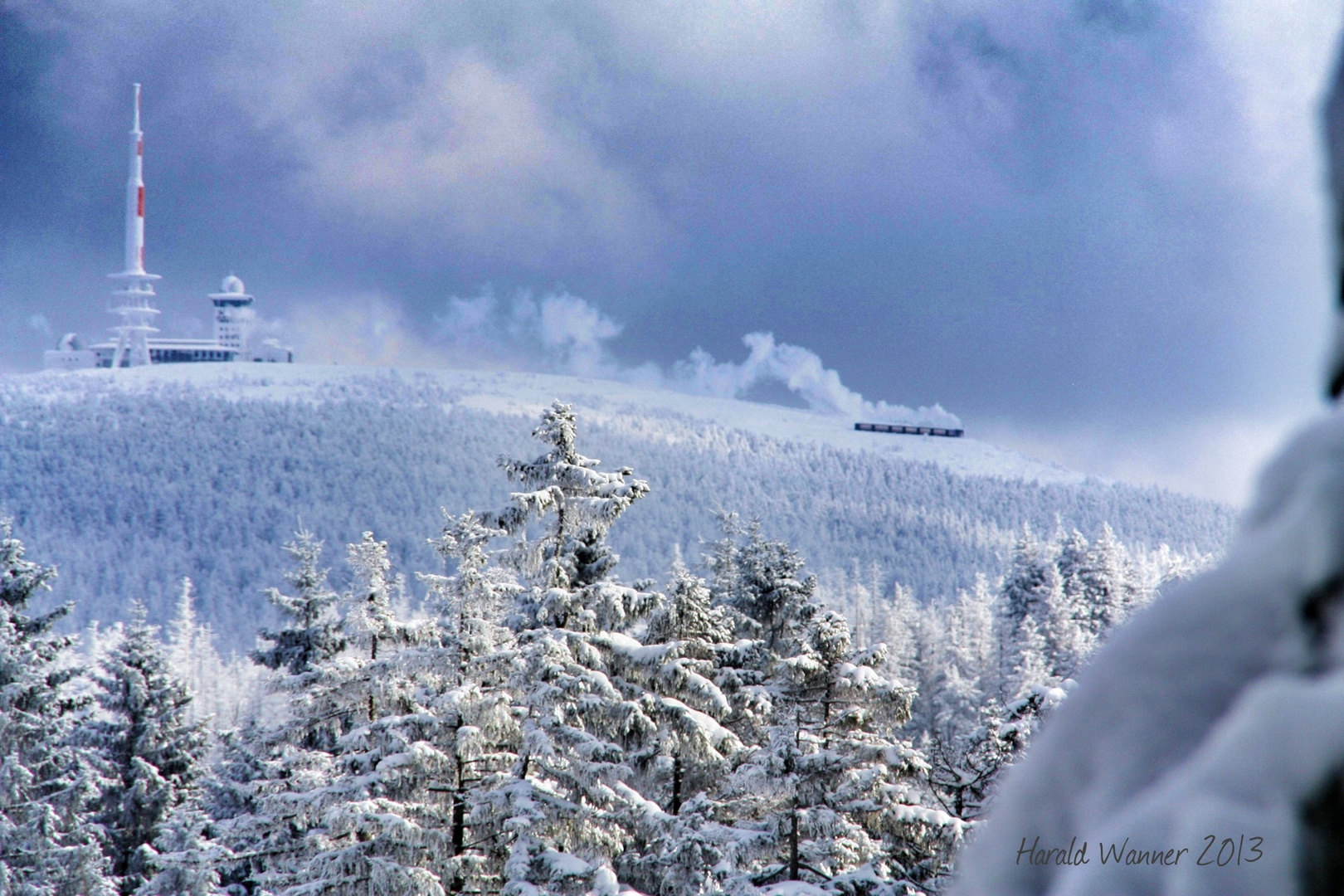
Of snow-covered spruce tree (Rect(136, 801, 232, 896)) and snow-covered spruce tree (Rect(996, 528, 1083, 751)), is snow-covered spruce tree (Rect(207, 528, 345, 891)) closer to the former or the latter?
snow-covered spruce tree (Rect(136, 801, 232, 896))

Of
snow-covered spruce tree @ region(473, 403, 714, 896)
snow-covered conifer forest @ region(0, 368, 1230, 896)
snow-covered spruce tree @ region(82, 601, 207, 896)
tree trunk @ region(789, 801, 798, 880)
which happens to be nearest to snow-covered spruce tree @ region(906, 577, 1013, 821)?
snow-covered conifer forest @ region(0, 368, 1230, 896)

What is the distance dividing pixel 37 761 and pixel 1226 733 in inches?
942

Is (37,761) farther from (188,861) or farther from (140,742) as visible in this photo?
(140,742)

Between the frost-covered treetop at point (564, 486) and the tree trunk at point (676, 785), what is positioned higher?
the frost-covered treetop at point (564, 486)

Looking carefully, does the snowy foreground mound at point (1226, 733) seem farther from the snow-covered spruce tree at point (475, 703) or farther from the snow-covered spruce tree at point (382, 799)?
the snow-covered spruce tree at point (382, 799)

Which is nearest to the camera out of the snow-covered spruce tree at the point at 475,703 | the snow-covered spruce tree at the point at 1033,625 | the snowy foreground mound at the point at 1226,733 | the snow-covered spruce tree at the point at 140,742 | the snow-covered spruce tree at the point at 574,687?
the snowy foreground mound at the point at 1226,733

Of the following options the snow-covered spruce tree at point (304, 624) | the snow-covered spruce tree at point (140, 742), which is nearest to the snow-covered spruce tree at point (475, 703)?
the snow-covered spruce tree at point (304, 624)

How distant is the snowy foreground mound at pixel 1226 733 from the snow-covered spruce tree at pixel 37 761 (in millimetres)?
22607

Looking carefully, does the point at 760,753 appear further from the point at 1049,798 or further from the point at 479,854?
the point at 1049,798

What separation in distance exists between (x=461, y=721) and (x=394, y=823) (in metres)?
1.52

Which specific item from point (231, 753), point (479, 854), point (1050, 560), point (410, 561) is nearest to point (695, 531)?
point (410, 561)

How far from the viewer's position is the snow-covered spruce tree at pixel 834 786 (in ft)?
42.0

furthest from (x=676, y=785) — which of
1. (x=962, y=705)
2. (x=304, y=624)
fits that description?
(x=962, y=705)

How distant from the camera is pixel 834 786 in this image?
13383 millimetres
